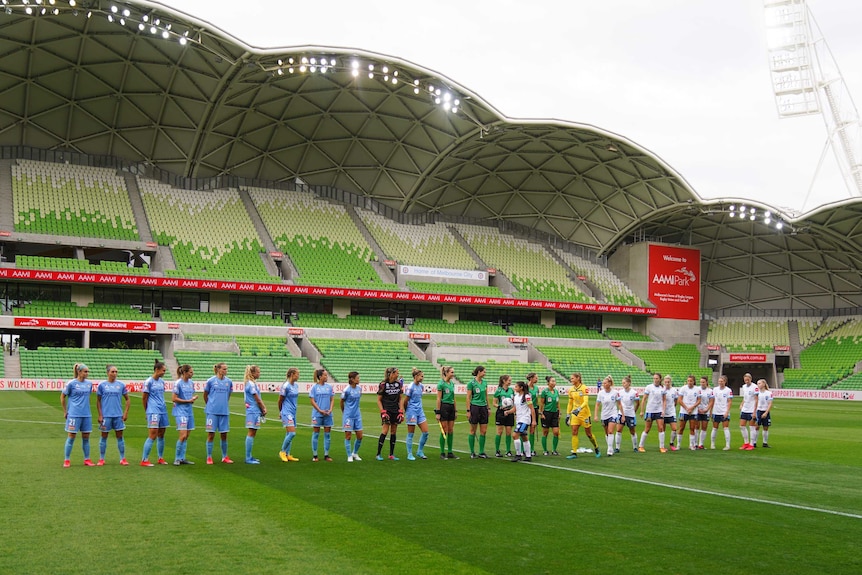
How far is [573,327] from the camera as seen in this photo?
69500 millimetres

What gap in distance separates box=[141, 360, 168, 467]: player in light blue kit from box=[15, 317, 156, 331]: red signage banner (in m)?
35.5

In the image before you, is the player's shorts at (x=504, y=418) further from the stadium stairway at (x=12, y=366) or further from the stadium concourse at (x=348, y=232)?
the stadium stairway at (x=12, y=366)

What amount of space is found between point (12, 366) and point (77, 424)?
3245cm

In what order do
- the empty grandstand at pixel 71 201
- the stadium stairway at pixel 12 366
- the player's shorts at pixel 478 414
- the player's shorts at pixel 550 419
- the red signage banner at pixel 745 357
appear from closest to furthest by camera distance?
the player's shorts at pixel 478 414
the player's shorts at pixel 550 419
the stadium stairway at pixel 12 366
the empty grandstand at pixel 71 201
the red signage banner at pixel 745 357

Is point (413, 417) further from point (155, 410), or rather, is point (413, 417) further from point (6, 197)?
point (6, 197)

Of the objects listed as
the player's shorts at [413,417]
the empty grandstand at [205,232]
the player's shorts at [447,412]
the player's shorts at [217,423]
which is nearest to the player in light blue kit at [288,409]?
the player's shorts at [217,423]

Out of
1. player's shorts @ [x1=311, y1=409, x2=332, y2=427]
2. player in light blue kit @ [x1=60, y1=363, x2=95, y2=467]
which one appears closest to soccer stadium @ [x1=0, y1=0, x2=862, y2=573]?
player's shorts @ [x1=311, y1=409, x2=332, y2=427]

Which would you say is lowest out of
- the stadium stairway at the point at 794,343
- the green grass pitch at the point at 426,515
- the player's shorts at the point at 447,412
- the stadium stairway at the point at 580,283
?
the green grass pitch at the point at 426,515

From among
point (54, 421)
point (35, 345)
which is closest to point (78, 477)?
point (54, 421)

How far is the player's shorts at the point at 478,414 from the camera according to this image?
731 inches

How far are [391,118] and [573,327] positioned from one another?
25029 millimetres

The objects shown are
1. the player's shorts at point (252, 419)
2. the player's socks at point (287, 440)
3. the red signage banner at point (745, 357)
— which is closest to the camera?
the player's shorts at point (252, 419)

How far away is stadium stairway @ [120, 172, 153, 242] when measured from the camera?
55688 millimetres

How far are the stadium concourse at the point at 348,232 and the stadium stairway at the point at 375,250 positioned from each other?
0.23m
